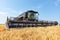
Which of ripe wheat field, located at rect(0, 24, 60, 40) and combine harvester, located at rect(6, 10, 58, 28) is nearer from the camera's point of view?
ripe wheat field, located at rect(0, 24, 60, 40)

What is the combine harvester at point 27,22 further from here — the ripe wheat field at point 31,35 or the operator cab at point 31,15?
the ripe wheat field at point 31,35

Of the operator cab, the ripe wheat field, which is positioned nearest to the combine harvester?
the operator cab

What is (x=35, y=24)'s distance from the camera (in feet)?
74.2

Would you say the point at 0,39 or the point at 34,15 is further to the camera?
the point at 34,15

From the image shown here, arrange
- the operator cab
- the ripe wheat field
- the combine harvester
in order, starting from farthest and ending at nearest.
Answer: the operator cab
the combine harvester
the ripe wheat field

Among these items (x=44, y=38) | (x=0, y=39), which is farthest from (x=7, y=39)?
(x=44, y=38)

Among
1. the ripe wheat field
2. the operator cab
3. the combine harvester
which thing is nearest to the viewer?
the ripe wheat field

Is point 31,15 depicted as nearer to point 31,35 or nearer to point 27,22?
point 27,22

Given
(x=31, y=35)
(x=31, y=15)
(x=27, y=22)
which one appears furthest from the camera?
(x=31, y=15)

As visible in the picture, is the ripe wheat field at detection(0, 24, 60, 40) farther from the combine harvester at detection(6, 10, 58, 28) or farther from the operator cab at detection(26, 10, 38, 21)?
the operator cab at detection(26, 10, 38, 21)

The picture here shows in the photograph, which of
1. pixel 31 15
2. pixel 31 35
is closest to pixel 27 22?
pixel 31 15

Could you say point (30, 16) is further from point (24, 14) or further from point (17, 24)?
point (17, 24)

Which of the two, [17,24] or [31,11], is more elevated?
[31,11]

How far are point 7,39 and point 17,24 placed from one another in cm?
1419
